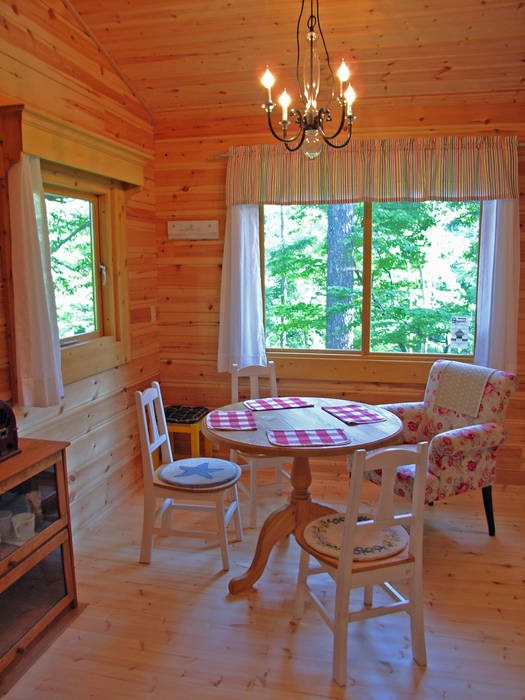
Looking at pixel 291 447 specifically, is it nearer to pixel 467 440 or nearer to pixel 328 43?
pixel 467 440

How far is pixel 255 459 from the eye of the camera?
3.13m

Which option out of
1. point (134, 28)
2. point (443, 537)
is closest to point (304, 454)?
point (443, 537)

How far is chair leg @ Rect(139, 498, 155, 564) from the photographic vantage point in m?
2.73

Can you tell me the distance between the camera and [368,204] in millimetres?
3805

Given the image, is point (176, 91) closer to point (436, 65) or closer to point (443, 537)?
point (436, 65)

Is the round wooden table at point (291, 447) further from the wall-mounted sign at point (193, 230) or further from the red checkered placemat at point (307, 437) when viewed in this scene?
the wall-mounted sign at point (193, 230)

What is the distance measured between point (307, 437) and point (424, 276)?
1.90 m

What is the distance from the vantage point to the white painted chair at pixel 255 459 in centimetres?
314

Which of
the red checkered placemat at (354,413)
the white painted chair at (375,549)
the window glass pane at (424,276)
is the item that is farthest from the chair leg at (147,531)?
the window glass pane at (424,276)

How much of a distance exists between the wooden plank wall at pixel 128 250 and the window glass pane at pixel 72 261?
335mm

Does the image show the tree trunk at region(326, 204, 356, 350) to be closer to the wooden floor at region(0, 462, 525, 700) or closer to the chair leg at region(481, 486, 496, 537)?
the chair leg at region(481, 486, 496, 537)

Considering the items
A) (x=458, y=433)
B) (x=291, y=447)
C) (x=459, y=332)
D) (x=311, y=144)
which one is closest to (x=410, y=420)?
(x=458, y=433)

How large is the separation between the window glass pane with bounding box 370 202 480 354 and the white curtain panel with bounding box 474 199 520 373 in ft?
0.59

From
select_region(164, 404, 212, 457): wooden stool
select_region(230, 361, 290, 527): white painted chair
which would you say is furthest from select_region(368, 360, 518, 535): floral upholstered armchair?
select_region(164, 404, 212, 457): wooden stool
